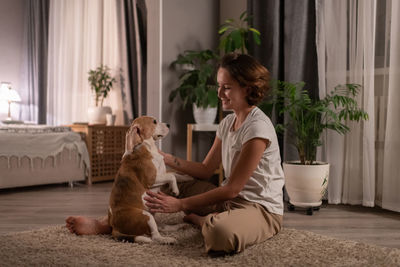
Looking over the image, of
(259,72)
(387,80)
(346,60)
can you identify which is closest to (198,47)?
(346,60)

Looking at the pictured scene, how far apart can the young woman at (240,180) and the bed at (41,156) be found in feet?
6.10

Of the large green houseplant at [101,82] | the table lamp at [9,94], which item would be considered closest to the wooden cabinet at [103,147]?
the large green houseplant at [101,82]

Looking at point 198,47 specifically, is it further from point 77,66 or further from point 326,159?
point 77,66

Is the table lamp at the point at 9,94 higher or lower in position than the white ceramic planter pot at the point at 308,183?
higher

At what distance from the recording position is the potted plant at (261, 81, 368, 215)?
8.09 feet

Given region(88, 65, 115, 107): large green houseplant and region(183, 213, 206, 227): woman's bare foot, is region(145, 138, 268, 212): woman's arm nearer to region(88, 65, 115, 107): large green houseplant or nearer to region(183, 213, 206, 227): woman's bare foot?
region(183, 213, 206, 227): woman's bare foot

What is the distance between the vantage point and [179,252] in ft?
5.23

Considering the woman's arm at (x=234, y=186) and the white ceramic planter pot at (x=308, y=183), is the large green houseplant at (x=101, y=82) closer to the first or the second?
the white ceramic planter pot at (x=308, y=183)

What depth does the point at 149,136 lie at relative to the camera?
1780 mm

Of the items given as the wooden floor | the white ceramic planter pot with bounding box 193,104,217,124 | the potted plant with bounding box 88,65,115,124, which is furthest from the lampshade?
the white ceramic planter pot with bounding box 193,104,217,124

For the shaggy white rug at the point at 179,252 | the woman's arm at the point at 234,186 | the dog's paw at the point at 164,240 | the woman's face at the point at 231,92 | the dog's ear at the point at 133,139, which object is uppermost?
the woman's face at the point at 231,92

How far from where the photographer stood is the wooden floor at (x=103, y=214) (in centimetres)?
202

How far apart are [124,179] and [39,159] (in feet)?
7.26

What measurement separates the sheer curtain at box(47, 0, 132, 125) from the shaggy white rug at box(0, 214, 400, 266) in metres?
2.79
